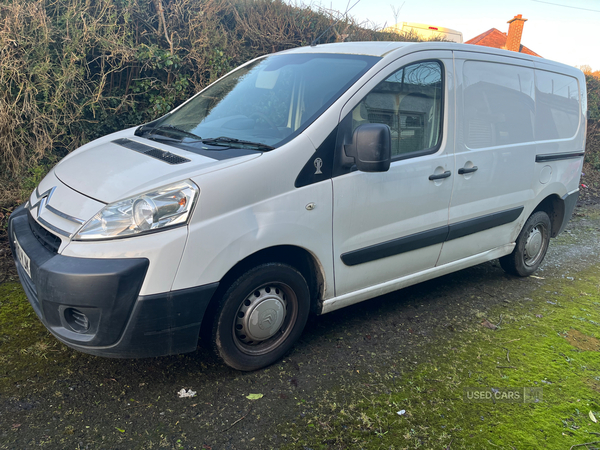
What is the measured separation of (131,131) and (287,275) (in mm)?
1760

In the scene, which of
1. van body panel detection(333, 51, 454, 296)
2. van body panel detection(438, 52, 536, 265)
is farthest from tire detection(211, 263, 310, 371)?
van body panel detection(438, 52, 536, 265)

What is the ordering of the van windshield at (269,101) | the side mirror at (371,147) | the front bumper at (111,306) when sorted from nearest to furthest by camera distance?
the front bumper at (111,306) < the side mirror at (371,147) < the van windshield at (269,101)

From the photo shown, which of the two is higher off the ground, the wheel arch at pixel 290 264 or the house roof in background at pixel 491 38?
the house roof in background at pixel 491 38

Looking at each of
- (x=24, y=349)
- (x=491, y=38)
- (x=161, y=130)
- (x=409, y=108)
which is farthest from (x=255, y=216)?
(x=491, y=38)

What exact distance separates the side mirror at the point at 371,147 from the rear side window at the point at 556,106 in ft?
7.20

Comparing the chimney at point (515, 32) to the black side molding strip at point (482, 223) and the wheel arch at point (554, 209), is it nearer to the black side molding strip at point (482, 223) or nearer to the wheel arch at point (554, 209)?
the wheel arch at point (554, 209)

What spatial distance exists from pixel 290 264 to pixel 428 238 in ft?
3.72

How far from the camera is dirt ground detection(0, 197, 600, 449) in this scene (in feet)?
7.20

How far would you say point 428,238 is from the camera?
3.26m

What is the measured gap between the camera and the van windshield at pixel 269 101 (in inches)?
108

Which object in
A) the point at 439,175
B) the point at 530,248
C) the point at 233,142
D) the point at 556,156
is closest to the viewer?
the point at 233,142

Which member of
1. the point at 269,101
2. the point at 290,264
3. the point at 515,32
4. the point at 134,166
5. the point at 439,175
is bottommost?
the point at 290,264

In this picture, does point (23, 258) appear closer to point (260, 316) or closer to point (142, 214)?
point (142, 214)

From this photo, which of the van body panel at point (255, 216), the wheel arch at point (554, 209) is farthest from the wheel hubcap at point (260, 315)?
the wheel arch at point (554, 209)
